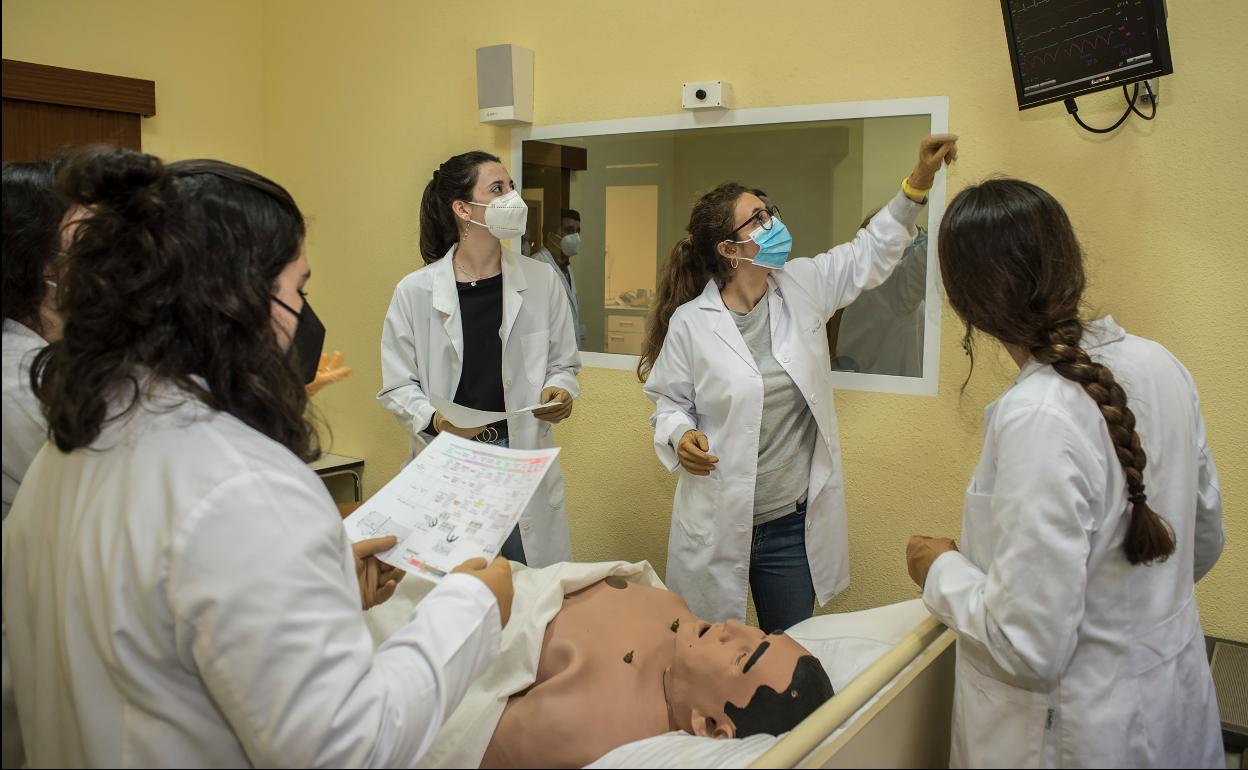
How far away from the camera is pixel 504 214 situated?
8.64 feet

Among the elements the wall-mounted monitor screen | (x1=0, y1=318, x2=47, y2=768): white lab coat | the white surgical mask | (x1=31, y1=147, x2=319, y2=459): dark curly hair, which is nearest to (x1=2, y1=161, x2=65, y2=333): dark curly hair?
(x1=0, y1=318, x2=47, y2=768): white lab coat

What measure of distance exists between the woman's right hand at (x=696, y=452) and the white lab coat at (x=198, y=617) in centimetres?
126

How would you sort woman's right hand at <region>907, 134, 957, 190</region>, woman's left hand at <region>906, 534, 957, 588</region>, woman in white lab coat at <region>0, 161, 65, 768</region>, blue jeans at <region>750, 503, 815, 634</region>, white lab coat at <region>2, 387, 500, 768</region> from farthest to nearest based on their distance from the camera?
1. blue jeans at <region>750, 503, 815, 634</region>
2. woman's right hand at <region>907, 134, 957, 190</region>
3. woman's left hand at <region>906, 534, 957, 588</region>
4. woman in white lab coat at <region>0, 161, 65, 768</region>
5. white lab coat at <region>2, 387, 500, 768</region>

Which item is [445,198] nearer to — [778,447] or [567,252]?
[567,252]

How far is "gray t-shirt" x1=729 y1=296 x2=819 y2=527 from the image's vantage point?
2.31 metres

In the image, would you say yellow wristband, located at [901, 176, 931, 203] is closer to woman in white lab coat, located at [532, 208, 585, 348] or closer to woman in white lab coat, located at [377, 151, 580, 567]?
woman in white lab coat, located at [377, 151, 580, 567]

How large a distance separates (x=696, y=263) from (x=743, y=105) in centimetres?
70

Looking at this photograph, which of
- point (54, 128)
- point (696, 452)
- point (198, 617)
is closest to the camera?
point (198, 617)

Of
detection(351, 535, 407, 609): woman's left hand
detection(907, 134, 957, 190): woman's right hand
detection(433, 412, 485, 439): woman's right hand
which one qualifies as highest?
detection(907, 134, 957, 190): woman's right hand

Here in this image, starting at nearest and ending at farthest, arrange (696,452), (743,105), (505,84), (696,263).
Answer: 1. (696,452)
2. (696,263)
3. (743,105)
4. (505,84)

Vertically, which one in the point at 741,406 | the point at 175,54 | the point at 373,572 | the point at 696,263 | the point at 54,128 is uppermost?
the point at 175,54

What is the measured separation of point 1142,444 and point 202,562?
1251 millimetres

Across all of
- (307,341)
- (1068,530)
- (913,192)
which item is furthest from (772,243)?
(307,341)

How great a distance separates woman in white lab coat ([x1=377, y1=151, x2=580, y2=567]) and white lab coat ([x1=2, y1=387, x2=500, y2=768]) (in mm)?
1633
